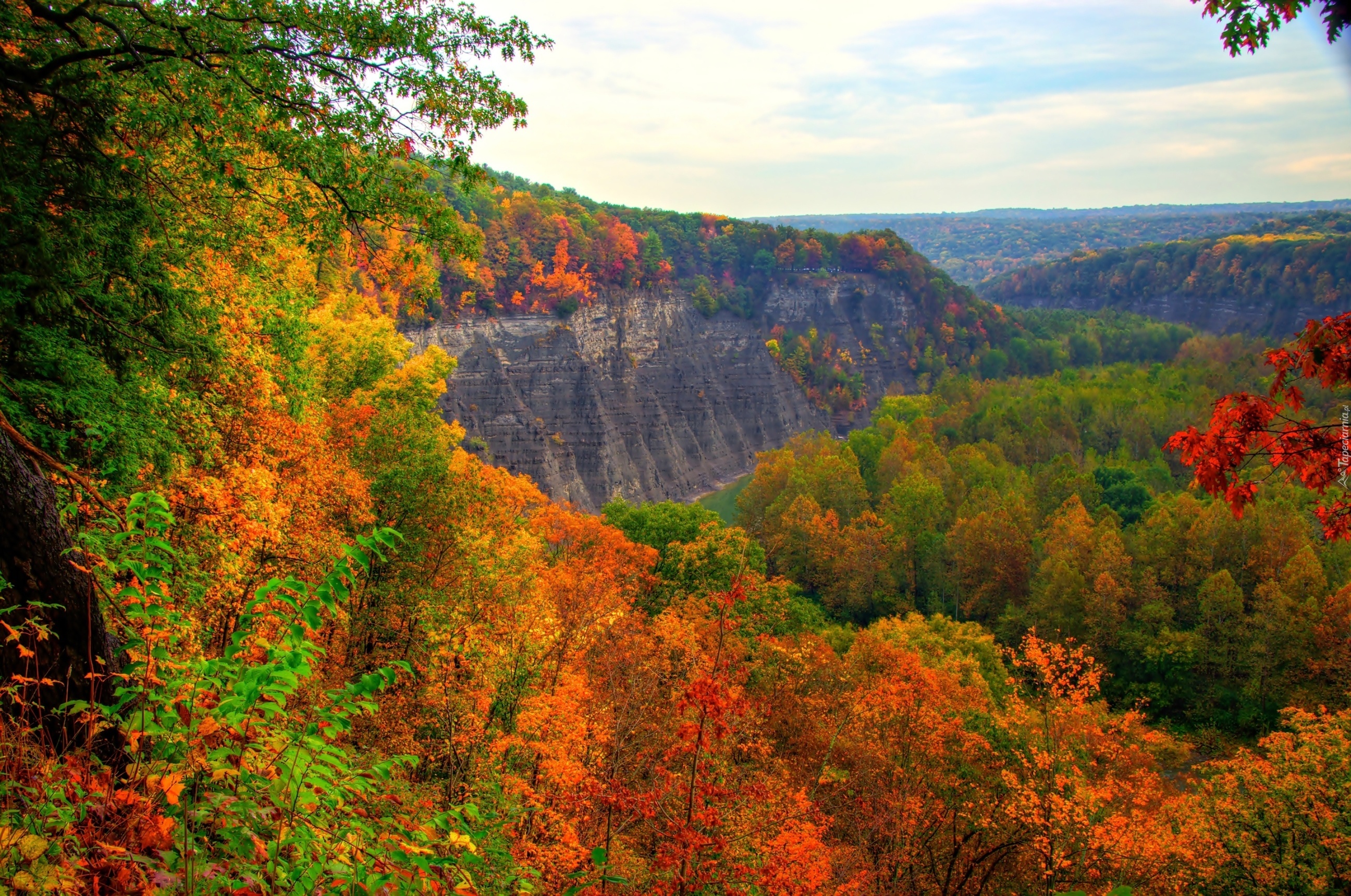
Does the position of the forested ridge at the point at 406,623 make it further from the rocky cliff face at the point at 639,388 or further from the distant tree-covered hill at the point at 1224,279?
the distant tree-covered hill at the point at 1224,279

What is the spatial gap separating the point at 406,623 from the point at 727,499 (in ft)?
205

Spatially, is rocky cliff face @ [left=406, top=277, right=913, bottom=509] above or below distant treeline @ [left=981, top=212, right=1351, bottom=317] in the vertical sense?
below

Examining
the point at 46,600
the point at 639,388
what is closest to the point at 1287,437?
the point at 46,600

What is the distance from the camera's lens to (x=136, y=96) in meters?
7.64

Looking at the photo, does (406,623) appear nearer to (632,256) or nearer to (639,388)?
(639,388)

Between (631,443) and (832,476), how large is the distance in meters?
28.2

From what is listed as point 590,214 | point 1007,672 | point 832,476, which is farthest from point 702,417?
point 1007,672

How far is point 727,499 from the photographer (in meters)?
77.2

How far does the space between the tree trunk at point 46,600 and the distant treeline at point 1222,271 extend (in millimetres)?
132612

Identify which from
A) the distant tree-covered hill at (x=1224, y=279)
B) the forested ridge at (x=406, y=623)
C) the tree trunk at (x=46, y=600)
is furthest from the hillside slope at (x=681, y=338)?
the tree trunk at (x=46, y=600)

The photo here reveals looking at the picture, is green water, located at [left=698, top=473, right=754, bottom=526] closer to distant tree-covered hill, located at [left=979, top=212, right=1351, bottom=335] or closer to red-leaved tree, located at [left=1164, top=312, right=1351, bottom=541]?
red-leaved tree, located at [left=1164, top=312, right=1351, bottom=541]

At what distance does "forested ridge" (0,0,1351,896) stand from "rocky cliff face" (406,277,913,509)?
107 feet

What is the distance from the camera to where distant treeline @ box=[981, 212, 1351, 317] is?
108m

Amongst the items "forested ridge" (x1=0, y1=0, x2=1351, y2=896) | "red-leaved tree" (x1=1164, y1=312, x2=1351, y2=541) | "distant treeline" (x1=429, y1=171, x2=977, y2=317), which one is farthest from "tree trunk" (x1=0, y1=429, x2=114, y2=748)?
"distant treeline" (x1=429, y1=171, x2=977, y2=317)
